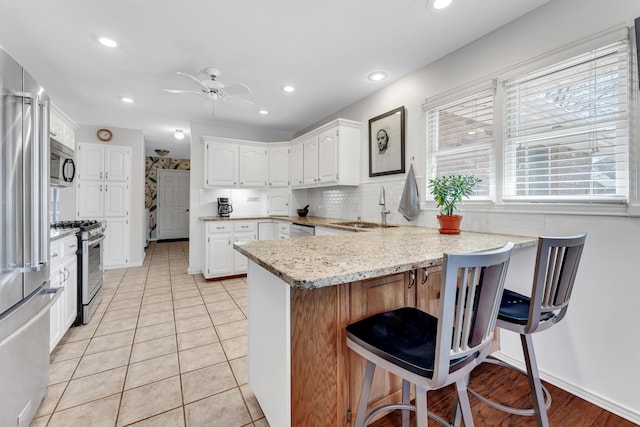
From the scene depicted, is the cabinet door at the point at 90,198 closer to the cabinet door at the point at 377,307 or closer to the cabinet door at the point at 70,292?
the cabinet door at the point at 70,292

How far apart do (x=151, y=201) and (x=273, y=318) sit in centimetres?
819

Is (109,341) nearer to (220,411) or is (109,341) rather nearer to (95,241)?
(95,241)

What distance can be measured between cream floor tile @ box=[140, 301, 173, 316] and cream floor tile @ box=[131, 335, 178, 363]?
0.74 m

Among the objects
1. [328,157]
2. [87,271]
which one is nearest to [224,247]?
[87,271]

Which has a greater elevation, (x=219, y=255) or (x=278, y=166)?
(x=278, y=166)

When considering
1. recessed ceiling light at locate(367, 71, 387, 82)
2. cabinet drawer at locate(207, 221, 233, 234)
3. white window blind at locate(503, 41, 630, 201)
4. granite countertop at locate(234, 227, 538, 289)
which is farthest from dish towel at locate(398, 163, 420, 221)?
cabinet drawer at locate(207, 221, 233, 234)

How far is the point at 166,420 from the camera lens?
148 cm

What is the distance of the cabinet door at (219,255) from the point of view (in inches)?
160

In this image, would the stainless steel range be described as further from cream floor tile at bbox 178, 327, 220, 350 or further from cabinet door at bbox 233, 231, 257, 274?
cabinet door at bbox 233, 231, 257, 274

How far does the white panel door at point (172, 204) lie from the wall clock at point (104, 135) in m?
3.26

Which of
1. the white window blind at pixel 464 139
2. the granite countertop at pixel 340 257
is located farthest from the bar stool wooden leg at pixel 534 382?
the white window blind at pixel 464 139

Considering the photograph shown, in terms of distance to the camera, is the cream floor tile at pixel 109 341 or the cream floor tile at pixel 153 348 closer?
the cream floor tile at pixel 153 348

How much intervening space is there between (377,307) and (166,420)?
1.31 m

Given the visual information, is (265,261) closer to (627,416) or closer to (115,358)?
(115,358)
